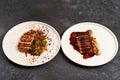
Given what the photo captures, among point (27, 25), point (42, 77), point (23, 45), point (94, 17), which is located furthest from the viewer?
point (94, 17)

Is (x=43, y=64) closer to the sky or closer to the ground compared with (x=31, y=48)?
closer to the ground

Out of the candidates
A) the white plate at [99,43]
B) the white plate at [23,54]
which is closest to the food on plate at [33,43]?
the white plate at [23,54]

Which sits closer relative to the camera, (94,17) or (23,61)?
(23,61)

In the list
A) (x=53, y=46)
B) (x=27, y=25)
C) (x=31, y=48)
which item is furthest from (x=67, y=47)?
(x=27, y=25)

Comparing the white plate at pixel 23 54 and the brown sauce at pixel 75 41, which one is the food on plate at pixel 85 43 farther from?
the white plate at pixel 23 54

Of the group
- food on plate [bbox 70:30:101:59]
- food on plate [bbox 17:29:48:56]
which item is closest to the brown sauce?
food on plate [bbox 70:30:101:59]

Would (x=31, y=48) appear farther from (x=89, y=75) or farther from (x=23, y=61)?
(x=89, y=75)
